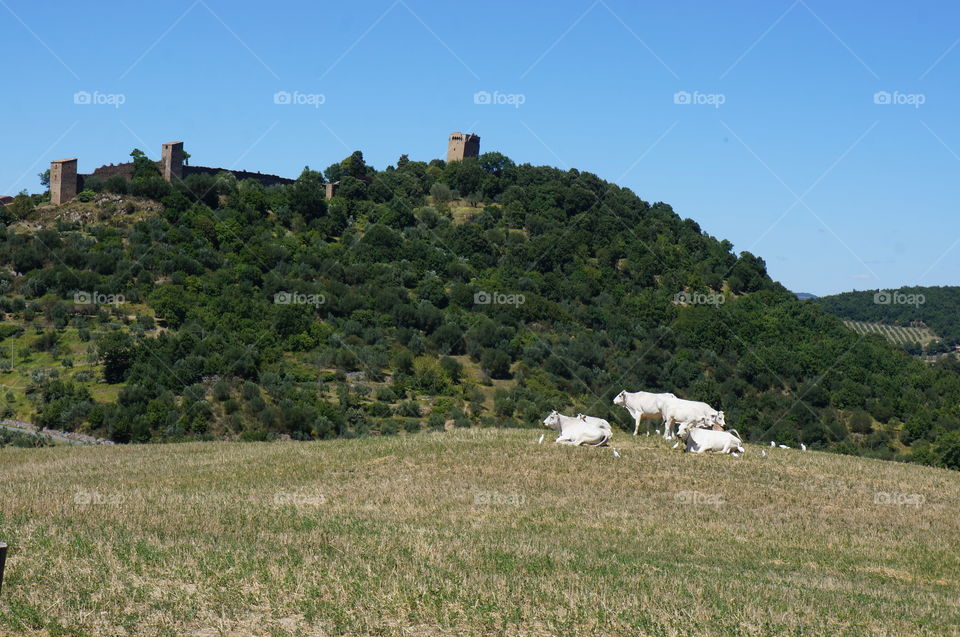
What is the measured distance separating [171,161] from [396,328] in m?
37.5

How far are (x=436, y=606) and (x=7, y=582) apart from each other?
4925 mm

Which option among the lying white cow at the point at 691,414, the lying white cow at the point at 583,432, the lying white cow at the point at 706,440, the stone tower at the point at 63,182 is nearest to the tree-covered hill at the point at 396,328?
the stone tower at the point at 63,182

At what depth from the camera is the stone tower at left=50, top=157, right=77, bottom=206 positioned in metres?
93.1

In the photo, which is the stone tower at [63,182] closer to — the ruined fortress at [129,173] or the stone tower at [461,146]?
the ruined fortress at [129,173]

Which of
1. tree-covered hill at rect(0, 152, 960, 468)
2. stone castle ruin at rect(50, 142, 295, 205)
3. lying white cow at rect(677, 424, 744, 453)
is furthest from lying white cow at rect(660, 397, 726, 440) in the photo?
stone castle ruin at rect(50, 142, 295, 205)

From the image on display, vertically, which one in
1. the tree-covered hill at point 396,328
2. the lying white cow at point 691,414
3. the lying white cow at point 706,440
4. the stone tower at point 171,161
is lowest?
the lying white cow at point 706,440

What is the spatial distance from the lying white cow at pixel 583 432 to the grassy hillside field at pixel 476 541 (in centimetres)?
60

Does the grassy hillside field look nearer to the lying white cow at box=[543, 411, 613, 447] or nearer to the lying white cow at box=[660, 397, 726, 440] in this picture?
the lying white cow at box=[543, 411, 613, 447]

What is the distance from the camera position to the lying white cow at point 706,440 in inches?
1070

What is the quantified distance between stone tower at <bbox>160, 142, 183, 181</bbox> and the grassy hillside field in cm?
7726

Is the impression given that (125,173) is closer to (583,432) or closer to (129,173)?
(129,173)

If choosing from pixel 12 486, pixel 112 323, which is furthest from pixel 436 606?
pixel 112 323

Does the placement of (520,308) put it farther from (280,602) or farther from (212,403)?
(280,602)

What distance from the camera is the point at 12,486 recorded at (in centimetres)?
2278
